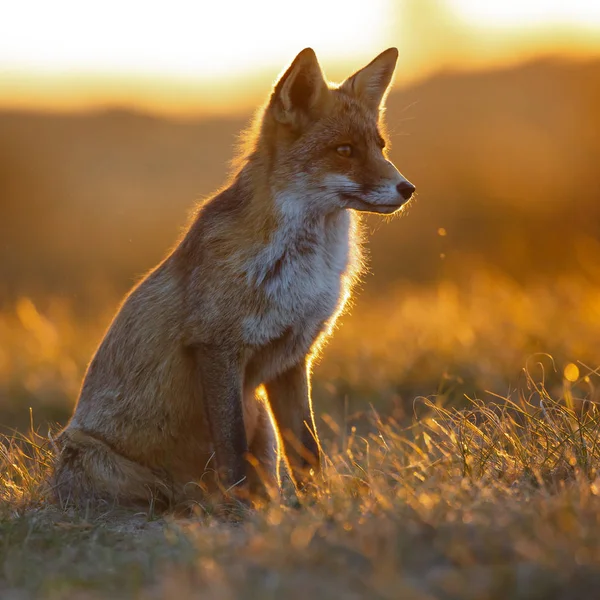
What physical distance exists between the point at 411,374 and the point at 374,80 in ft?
10.9

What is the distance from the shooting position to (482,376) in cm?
757

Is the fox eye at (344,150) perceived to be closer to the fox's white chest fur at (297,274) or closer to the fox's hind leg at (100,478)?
the fox's white chest fur at (297,274)

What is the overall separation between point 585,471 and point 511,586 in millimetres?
1642

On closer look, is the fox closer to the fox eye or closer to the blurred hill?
the fox eye

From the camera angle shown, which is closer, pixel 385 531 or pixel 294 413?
pixel 385 531

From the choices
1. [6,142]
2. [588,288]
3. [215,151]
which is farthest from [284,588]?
[215,151]

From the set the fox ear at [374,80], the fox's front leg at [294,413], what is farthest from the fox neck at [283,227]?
the fox ear at [374,80]

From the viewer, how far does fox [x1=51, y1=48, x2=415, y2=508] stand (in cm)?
500

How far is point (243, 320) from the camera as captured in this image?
4.96m

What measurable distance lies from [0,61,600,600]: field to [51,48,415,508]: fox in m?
0.36

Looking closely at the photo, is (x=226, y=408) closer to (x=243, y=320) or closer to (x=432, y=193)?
(x=243, y=320)

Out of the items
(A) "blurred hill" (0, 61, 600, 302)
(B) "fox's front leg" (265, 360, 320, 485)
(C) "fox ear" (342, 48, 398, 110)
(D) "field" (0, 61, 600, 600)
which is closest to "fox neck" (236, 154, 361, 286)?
(B) "fox's front leg" (265, 360, 320, 485)

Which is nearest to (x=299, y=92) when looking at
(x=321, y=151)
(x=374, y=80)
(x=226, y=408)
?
(x=321, y=151)

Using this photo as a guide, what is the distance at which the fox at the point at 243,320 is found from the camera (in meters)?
5.00
